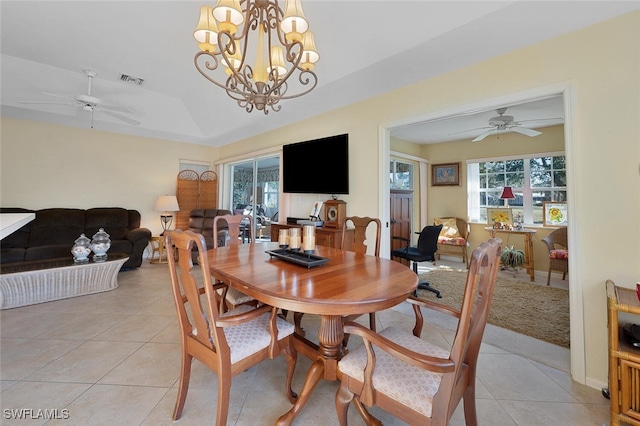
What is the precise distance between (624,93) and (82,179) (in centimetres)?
692

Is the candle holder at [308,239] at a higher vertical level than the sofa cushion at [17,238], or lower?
higher

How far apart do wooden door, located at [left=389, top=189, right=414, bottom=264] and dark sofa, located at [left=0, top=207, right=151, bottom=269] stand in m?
4.39

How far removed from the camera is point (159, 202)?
484 cm

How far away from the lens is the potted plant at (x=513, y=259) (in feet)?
14.3

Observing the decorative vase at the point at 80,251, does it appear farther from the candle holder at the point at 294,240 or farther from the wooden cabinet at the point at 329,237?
the candle holder at the point at 294,240

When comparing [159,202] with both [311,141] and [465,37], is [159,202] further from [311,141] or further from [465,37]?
[465,37]

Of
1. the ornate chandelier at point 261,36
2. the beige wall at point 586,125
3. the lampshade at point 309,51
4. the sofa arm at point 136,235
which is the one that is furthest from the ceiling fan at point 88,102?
the lampshade at point 309,51

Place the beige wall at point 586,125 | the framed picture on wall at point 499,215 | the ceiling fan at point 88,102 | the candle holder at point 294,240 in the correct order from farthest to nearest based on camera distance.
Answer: the framed picture on wall at point 499,215
the ceiling fan at point 88,102
the candle holder at point 294,240
the beige wall at point 586,125

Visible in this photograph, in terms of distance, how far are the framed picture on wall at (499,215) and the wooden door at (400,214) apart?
1.53 metres

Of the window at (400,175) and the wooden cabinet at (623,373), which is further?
the window at (400,175)

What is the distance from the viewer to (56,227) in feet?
13.1

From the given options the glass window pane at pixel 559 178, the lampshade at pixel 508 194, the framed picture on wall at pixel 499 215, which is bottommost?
the framed picture on wall at pixel 499 215

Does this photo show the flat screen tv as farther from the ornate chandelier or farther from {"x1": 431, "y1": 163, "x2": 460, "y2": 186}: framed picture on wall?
{"x1": 431, "y1": 163, "x2": 460, "y2": 186}: framed picture on wall

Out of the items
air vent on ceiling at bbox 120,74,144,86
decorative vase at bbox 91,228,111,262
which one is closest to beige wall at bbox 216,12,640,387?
air vent on ceiling at bbox 120,74,144,86
